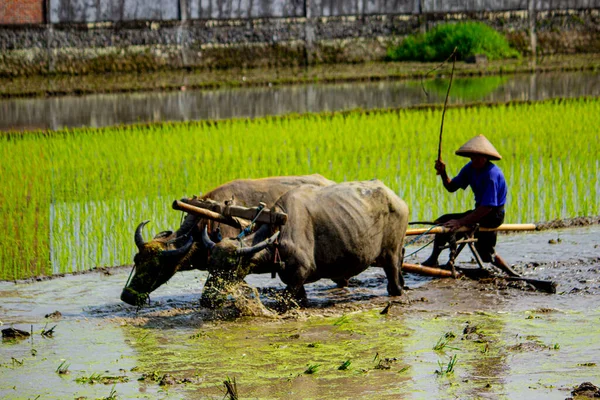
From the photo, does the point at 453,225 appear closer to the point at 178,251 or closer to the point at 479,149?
the point at 479,149

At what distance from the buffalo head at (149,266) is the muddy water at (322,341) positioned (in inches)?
6.2

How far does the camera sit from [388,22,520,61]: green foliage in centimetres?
2050

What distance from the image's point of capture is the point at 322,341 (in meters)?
5.94

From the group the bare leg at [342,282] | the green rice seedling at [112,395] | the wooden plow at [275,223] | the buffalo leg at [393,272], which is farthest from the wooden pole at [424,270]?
the green rice seedling at [112,395]

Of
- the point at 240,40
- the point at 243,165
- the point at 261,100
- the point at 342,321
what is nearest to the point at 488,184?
the point at 342,321

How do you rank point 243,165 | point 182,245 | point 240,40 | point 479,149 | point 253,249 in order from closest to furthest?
1. point 253,249
2. point 182,245
3. point 479,149
4. point 243,165
5. point 240,40

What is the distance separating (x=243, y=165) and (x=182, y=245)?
12.5 ft

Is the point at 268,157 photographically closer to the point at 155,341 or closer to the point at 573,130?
the point at 573,130

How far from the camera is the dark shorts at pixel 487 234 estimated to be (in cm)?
714

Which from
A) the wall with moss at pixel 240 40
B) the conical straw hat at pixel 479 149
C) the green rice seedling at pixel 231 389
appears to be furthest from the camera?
the wall with moss at pixel 240 40

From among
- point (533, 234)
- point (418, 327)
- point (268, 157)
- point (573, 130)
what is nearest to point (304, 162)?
point (268, 157)

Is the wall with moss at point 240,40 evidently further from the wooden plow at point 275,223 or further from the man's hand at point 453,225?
the man's hand at point 453,225

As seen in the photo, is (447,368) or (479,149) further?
(479,149)

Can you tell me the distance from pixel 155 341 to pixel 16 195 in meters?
3.97
